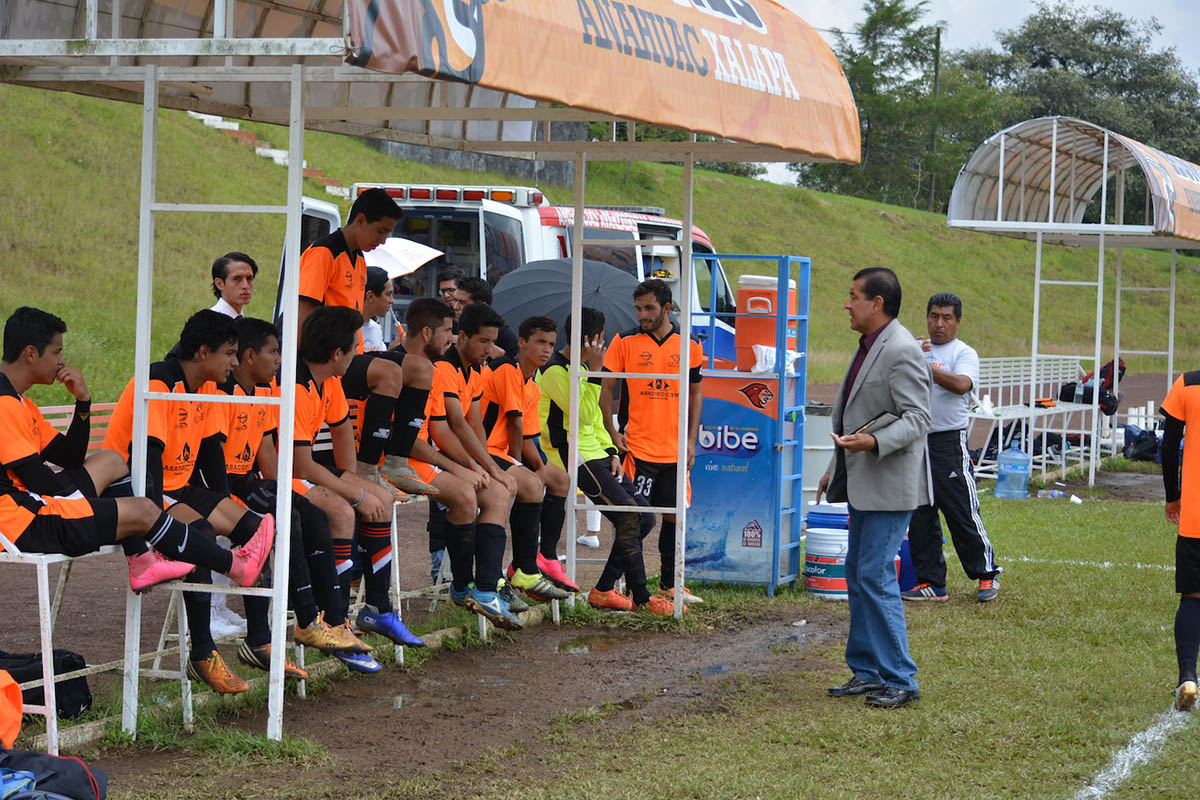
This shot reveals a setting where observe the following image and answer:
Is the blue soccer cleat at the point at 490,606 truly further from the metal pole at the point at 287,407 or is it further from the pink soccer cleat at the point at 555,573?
the metal pole at the point at 287,407

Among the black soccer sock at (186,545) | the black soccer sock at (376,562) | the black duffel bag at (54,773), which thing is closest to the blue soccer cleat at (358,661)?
the black soccer sock at (376,562)

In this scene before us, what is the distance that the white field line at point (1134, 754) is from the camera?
508 cm

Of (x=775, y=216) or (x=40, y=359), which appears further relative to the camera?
(x=775, y=216)

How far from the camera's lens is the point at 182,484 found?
5.72m

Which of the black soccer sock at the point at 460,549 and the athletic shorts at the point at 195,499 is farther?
the black soccer sock at the point at 460,549

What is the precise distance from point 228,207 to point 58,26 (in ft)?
5.22

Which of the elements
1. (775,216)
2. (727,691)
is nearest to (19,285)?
(727,691)

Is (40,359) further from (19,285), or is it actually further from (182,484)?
(19,285)

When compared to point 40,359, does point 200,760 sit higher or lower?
lower

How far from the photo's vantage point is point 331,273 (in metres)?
6.69

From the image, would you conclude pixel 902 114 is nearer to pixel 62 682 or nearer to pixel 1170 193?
pixel 1170 193

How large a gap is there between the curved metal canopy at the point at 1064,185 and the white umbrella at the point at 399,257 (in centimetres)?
750

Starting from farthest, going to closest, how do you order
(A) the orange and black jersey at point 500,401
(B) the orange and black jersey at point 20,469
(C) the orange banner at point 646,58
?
1. (A) the orange and black jersey at point 500,401
2. (B) the orange and black jersey at point 20,469
3. (C) the orange banner at point 646,58

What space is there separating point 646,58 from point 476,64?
1.46m
